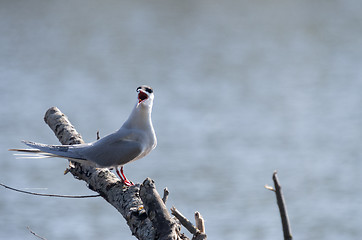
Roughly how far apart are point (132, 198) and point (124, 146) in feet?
2.29

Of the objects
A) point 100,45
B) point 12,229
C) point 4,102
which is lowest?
point 12,229

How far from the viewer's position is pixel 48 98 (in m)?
14.5

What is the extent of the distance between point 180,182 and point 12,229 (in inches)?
127

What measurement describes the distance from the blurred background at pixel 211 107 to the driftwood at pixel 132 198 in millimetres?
5366

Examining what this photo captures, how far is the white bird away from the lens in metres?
4.37

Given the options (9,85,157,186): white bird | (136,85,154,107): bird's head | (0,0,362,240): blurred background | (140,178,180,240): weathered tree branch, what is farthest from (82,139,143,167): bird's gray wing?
(0,0,362,240): blurred background

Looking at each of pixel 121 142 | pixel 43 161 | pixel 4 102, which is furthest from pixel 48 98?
pixel 121 142

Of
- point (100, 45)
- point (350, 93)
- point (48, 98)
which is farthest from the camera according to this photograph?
point (100, 45)

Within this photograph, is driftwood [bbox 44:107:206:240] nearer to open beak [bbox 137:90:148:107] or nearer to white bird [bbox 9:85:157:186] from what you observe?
white bird [bbox 9:85:157:186]

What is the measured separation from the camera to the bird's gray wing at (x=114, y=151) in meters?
4.40

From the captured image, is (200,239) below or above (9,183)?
below

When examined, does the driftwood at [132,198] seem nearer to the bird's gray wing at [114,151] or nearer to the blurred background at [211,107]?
the bird's gray wing at [114,151]

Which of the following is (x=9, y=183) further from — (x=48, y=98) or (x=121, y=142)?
(x=121, y=142)

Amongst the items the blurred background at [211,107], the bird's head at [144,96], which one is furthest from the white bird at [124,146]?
the blurred background at [211,107]
